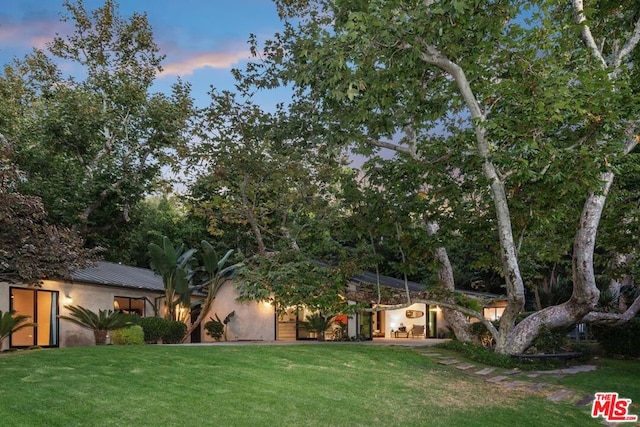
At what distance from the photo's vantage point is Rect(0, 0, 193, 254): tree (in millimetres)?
28203

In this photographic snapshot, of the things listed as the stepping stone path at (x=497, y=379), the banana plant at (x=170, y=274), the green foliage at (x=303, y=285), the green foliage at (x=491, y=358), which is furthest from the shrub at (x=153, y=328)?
the stepping stone path at (x=497, y=379)

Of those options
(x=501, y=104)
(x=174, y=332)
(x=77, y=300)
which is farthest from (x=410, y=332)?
(x=501, y=104)

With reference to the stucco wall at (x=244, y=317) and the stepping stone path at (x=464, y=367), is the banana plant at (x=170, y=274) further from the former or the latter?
the stepping stone path at (x=464, y=367)

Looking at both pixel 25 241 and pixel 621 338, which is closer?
pixel 25 241

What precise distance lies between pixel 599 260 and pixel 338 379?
13969mm

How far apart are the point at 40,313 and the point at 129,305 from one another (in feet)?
14.6

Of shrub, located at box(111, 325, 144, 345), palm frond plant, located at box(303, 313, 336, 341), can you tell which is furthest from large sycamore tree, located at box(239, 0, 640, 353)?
shrub, located at box(111, 325, 144, 345)

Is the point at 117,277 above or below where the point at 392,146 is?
below

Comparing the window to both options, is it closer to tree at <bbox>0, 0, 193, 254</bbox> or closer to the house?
the house

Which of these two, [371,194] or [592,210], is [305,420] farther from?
[592,210]

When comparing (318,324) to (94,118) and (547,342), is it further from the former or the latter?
(94,118)

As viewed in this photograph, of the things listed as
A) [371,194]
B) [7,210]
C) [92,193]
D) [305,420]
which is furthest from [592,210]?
[92,193]

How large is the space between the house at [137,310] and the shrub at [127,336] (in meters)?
2.30

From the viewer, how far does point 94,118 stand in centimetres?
2783
